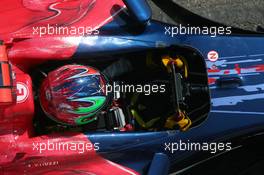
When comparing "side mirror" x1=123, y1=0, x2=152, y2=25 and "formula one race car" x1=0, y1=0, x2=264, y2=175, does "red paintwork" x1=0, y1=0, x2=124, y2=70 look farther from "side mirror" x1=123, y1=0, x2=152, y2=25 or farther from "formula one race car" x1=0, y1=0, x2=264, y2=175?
"side mirror" x1=123, y1=0, x2=152, y2=25

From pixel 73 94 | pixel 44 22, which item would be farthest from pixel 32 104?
pixel 44 22

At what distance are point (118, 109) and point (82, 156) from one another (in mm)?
279

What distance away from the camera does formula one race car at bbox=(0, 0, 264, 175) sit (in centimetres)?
238

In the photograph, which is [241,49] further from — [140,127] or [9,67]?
[9,67]

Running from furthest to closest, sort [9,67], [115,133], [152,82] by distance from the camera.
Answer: [152,82] → [115,133] → [9,67]

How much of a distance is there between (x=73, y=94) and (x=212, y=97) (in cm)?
67

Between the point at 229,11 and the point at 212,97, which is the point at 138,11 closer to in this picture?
the point at 212,97

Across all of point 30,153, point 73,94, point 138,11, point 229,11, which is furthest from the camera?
point 229,11

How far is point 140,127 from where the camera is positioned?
8.49 ft

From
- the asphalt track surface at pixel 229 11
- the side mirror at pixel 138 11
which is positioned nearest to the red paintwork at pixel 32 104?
the side mirror at pixel 138 11

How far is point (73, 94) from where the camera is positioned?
2.27 m

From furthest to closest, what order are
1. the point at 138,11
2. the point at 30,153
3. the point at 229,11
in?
the point at 229,11
the point at 138,11
the point at 30,153

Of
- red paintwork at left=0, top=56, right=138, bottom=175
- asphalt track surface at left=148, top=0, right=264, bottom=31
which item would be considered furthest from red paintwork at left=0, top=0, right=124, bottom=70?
asphalt track surface at left=148, top=0, right=264, bottom=31

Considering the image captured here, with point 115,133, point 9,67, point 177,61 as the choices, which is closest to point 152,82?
point 177,61
